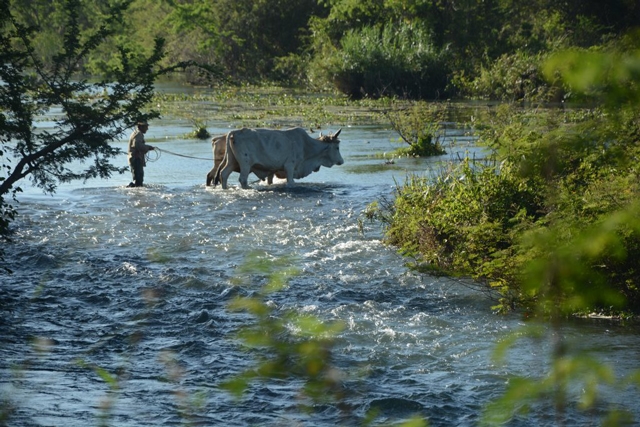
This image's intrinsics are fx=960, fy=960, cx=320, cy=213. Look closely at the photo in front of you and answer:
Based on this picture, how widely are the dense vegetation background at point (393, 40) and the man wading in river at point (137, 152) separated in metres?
9.72

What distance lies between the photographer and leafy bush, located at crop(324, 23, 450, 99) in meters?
36.1

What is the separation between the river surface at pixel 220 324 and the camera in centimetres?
616

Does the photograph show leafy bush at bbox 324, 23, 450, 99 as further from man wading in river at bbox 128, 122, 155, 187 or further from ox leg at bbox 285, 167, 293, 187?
man wading in river at bbox 128, 122, 155, 187

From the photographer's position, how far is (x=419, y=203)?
37.8 ft

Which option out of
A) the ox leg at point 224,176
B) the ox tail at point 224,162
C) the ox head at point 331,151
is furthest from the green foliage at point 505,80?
the ox leg at point 224,176

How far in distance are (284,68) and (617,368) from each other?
4053 cm

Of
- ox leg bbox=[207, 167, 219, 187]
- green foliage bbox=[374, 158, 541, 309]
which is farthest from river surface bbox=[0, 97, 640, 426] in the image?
ox leg bbox=[207, 167, 219, 187]

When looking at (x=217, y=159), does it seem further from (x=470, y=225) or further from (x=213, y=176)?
(x=470, y=225)

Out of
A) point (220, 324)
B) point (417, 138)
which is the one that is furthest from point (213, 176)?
point (220, 324)

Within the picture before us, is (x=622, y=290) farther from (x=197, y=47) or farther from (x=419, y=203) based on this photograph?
(x=197, y=47)

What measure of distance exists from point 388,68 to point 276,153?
767 inches

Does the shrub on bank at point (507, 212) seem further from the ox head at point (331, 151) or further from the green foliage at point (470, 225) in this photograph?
the ox head at point (331, 151)

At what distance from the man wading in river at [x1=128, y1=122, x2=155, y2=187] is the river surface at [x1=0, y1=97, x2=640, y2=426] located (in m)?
1.57

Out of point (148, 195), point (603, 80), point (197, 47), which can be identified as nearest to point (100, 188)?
point (148, 195)
